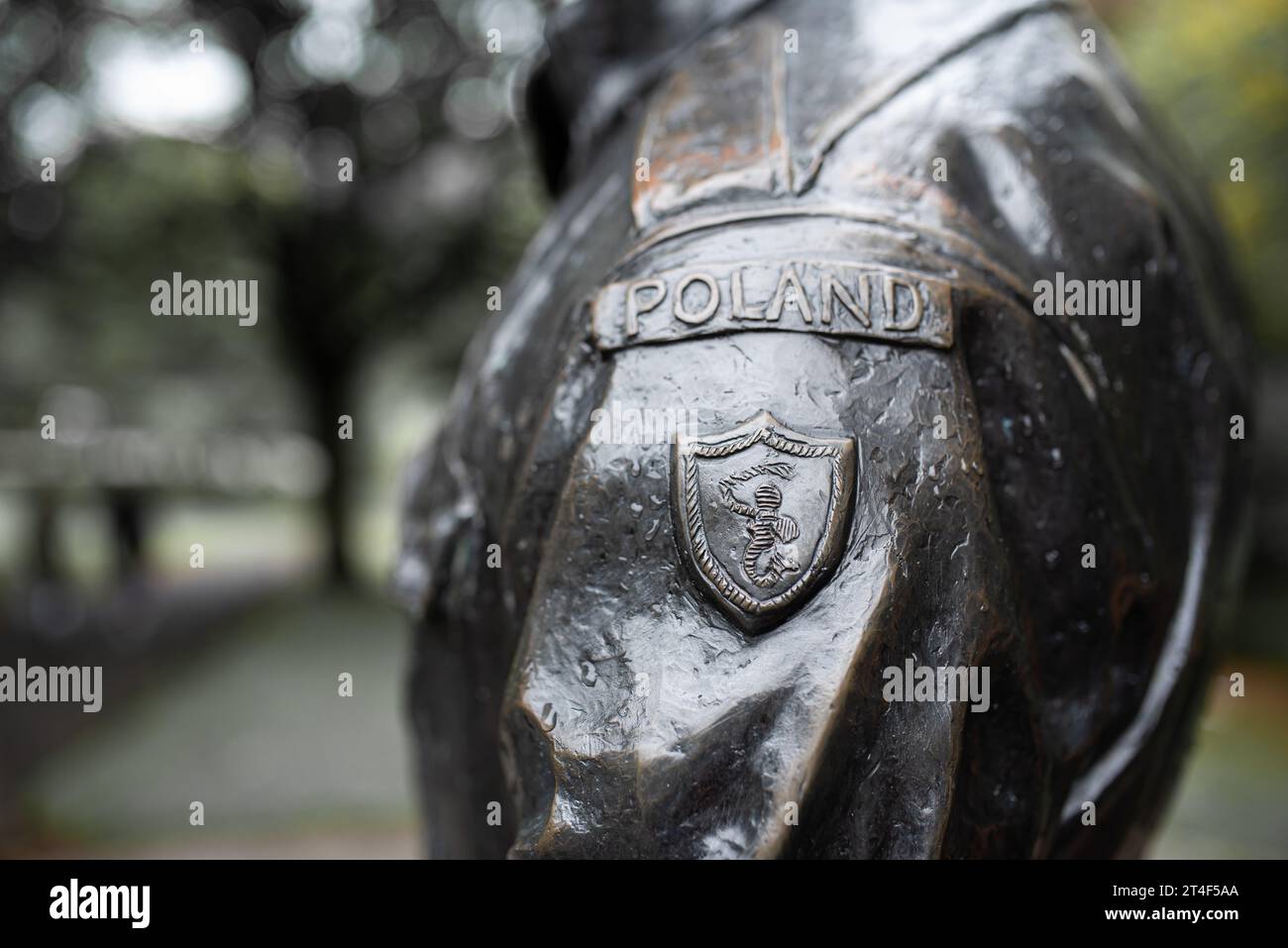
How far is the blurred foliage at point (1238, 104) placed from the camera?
6.59 m

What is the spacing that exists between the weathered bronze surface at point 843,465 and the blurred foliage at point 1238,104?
224 inches

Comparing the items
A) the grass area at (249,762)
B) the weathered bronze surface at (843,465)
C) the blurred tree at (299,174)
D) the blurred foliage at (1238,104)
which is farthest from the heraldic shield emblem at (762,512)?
the blurred tree at (299,174)

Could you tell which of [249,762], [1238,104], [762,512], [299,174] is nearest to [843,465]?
[762,512]

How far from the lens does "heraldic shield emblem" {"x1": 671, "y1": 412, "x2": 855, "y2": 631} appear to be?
3.57 ft

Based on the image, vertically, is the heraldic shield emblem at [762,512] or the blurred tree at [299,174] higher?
the blurred tree at [299,174]

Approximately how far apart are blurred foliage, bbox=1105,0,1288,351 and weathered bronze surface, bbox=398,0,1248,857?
5.68m

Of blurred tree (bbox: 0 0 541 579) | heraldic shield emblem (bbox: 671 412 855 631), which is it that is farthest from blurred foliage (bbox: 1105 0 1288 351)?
heraldic shield emblem (bbox: 671 412 855 631)

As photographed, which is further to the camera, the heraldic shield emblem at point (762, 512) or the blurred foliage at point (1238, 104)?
the blurred foliage at point (1238, 104)

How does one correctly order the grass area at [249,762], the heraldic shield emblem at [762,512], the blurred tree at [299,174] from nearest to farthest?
1. the heraldic shield emblem at [762,512]
2. the grass area at [249,762]
3. the blurred tree at [299,174]

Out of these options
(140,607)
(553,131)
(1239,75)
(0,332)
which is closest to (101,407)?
(0,332)

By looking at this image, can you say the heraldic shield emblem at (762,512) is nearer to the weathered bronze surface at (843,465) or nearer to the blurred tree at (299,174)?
the weathered bronze surface at (843,465)

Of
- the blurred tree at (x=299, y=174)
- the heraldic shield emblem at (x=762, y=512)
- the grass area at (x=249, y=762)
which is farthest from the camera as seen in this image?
the blurred tree at (x=299, y=174)

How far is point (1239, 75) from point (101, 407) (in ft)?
55.8

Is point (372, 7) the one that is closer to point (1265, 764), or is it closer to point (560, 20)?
point (1265, 764)
